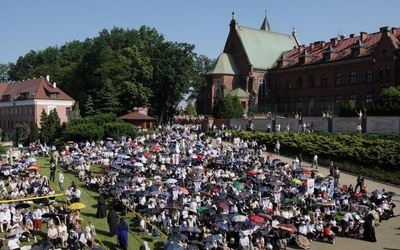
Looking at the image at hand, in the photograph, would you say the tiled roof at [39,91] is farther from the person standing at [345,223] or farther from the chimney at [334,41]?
the person standing at [345,223]

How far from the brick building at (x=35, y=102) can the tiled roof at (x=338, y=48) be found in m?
37.4

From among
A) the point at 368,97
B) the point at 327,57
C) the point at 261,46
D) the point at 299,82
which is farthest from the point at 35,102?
the point at 368,97

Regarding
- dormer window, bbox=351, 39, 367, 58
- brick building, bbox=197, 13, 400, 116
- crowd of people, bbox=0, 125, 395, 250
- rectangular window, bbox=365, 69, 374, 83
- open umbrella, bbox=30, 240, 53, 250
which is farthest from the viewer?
dormer window, bbox=351, 39, 367, 58

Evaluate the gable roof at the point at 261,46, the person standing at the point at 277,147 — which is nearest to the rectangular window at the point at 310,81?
the gable roof at the point at 261,46

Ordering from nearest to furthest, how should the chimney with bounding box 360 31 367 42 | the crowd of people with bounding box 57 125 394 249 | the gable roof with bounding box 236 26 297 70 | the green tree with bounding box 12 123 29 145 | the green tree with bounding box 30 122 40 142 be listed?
1. the crowd of people with bounding box 57 125 394 249
2. the chimney with bounding box 360 31 367 42
3. the green tree with bounding box 30 122 40 142
4. the green tree with bounding box 12 123 29 145
5. the gable roof with bounding box 236 26 297 70

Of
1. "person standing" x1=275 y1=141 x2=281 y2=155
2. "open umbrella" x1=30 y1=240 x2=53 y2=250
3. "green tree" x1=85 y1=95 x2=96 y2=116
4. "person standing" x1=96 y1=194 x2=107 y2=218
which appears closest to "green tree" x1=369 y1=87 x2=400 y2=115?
"person standing" x1=275 y1=141 x2=281 y2=155

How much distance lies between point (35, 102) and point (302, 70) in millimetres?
44021

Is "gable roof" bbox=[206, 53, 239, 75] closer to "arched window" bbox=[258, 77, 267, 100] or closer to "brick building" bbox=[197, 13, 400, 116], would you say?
"brick building" bbox=[197, 13, 400, 116]

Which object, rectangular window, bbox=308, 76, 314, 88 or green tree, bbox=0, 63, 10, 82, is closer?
rectangular window, bbox=308, 76, 314, 88

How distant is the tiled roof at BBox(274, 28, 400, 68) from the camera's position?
59062 millimetres

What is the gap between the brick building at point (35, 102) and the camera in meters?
71.7

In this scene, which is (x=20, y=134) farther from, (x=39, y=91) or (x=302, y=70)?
(x=302, y=70)

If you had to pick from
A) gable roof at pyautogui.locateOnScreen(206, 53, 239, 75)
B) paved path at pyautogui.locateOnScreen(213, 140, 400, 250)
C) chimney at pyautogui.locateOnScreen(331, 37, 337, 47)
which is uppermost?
chimney at pyautogui.locateOnScreen(331, 37, 337, 47)

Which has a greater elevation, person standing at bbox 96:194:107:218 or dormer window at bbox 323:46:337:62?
dormer window at bbox 323:46:337:62
